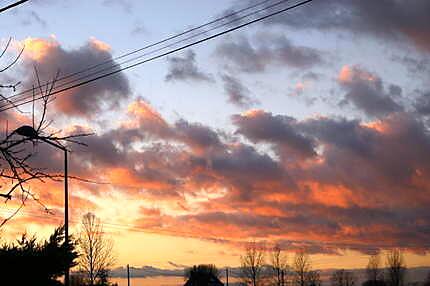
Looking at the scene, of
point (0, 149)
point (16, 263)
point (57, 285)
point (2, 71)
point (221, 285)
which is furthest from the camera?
point (221, 285)

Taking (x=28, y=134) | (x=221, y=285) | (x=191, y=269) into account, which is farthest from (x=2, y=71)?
(x=191, y=269)

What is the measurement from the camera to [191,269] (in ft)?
417

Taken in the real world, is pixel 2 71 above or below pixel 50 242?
above

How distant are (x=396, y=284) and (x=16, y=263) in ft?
372

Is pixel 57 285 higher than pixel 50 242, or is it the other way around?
pixel 50 242

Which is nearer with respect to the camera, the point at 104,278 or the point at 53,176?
the point at 53,176

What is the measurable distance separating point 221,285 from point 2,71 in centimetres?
11366

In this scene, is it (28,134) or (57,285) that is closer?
(28,134)

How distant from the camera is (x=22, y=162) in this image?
761 centimetres

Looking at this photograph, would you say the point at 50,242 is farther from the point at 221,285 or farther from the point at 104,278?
the point at 221,285

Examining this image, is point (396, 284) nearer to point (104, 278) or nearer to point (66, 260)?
point (104, 278)

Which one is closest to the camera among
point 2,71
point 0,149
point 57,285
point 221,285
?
point 0,149

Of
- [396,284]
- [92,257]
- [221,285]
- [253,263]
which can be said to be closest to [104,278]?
[92,257]

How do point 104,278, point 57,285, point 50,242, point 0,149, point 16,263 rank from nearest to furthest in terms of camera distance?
point 0,149, point 16,263, point 57,285, point 50,242, point 104,278
